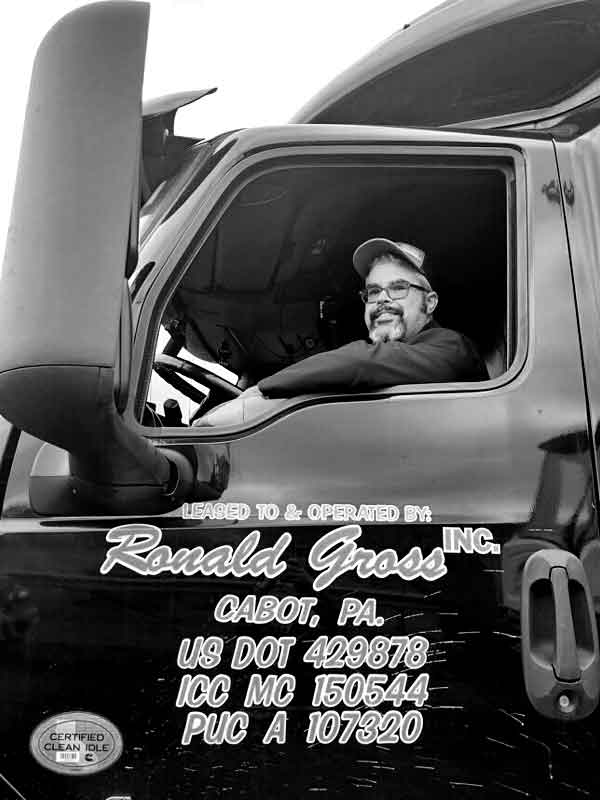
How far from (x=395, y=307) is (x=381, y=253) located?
17 centimetres

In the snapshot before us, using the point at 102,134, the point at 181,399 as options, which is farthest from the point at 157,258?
the point at 181,399

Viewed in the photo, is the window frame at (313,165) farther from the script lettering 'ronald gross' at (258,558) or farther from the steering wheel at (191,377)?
the steering wheel at (191,377)

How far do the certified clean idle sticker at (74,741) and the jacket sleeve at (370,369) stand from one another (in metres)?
0.72

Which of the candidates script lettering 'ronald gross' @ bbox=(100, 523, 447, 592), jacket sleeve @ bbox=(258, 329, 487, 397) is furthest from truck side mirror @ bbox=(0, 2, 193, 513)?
jacket sleeve @ bbox=(258, 329, 487, 397)

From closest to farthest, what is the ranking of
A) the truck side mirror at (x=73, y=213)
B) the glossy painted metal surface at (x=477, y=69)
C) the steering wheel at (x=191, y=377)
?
the truck side mirror at (x=73, y=213) < the glossy painted metal surface at (x=477, y=69) < the steering wheel at (x=191, y=377)

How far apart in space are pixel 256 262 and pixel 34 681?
5.56 feet

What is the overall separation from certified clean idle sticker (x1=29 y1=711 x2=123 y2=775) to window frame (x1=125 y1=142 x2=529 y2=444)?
53cm

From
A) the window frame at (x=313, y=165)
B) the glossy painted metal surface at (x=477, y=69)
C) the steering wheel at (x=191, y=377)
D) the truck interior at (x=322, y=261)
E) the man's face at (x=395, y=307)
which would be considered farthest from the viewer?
the steering wheel at (x=191, y=377)

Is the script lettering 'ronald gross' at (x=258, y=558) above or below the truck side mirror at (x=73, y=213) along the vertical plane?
below

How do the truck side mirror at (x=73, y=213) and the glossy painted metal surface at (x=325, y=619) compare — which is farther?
the glossy painted metal surface at (x=325, y=619)

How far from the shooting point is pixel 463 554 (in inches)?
61.7

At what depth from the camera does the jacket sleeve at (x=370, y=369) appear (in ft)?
5.70

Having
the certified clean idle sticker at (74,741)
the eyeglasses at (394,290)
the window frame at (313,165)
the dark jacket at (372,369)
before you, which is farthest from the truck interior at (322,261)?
the certified clean idle sticker at (74,741)

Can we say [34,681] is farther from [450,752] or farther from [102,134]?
[102,134]
